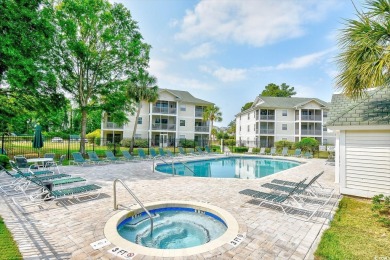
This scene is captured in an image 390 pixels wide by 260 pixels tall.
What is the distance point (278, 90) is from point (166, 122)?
40.5 m

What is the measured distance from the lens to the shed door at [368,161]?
7.01 meters

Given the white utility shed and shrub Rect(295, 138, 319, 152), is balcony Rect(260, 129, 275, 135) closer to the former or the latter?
shrub Rect(295, 138, 319, 152)

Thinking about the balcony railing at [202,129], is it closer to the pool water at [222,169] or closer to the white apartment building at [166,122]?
the white apartment building at [166,122]

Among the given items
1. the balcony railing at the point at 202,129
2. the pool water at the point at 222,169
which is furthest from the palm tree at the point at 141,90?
the balcony railing at the point at 202,129

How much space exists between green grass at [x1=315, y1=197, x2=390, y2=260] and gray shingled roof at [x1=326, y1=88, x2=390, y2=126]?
Result: 119 inches

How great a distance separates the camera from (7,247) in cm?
369

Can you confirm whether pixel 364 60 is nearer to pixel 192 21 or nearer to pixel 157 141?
pixel 192 21

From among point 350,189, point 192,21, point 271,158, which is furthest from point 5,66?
point 271,158

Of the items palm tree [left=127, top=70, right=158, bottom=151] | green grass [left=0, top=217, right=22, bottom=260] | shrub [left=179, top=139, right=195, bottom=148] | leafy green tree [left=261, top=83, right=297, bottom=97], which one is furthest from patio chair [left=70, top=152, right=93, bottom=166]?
leafy green tree [left=261, top=83, right=297, bottom=97]

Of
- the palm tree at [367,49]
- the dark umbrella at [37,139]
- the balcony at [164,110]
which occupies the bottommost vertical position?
the dark umbrella at [37,139]

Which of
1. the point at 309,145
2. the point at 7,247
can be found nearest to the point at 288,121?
the point at 309,145

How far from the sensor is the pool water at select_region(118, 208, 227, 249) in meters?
4.68

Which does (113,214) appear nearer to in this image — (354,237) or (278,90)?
(354,237)

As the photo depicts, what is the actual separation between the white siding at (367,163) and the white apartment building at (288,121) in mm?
29030
